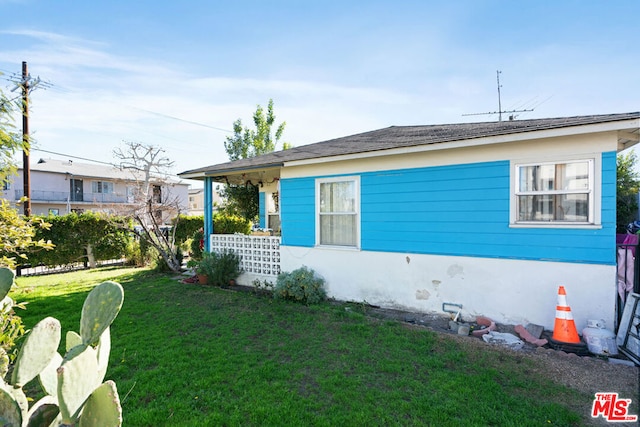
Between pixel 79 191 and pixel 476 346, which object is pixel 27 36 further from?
pixel 79 191

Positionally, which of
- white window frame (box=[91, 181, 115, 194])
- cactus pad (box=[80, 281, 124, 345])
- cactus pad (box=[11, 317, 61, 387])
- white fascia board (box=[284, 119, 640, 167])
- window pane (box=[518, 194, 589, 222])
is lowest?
cactus pad (box=[11, 317, 61, 387])

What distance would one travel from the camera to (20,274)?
11219mm

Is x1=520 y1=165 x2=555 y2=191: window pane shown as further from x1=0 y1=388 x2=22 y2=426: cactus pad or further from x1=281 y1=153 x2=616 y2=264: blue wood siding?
x1=0 y1=388 x2=22 y2=426: cactus pad

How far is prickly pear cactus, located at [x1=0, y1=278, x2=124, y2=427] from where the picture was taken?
1324 millimetres

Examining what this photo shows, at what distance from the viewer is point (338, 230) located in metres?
7.42

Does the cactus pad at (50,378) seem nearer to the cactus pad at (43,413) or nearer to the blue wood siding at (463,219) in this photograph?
the cactus pad at (43,413)

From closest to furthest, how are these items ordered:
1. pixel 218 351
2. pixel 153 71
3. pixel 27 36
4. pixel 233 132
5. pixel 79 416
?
pixel 79 416 → pixel 218 351 → pixel 27 36 → pixel 153 71 → pixel 233 132

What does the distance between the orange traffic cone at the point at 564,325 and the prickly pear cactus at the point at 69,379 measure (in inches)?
217

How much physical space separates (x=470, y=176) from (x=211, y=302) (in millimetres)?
5974

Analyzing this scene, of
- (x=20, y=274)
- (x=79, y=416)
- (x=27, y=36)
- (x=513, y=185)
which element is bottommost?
(x=20, y=274)

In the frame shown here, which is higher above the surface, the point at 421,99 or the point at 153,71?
the point at 153,71

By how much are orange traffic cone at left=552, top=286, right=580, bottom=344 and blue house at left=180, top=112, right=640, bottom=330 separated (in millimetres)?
349

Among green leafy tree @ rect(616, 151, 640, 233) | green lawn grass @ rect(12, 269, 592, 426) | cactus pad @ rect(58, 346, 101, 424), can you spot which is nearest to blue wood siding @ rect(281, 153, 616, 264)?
green lawn grass @ rect(12, 269, 592, 426)

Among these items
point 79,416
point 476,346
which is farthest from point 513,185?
point 79,416
